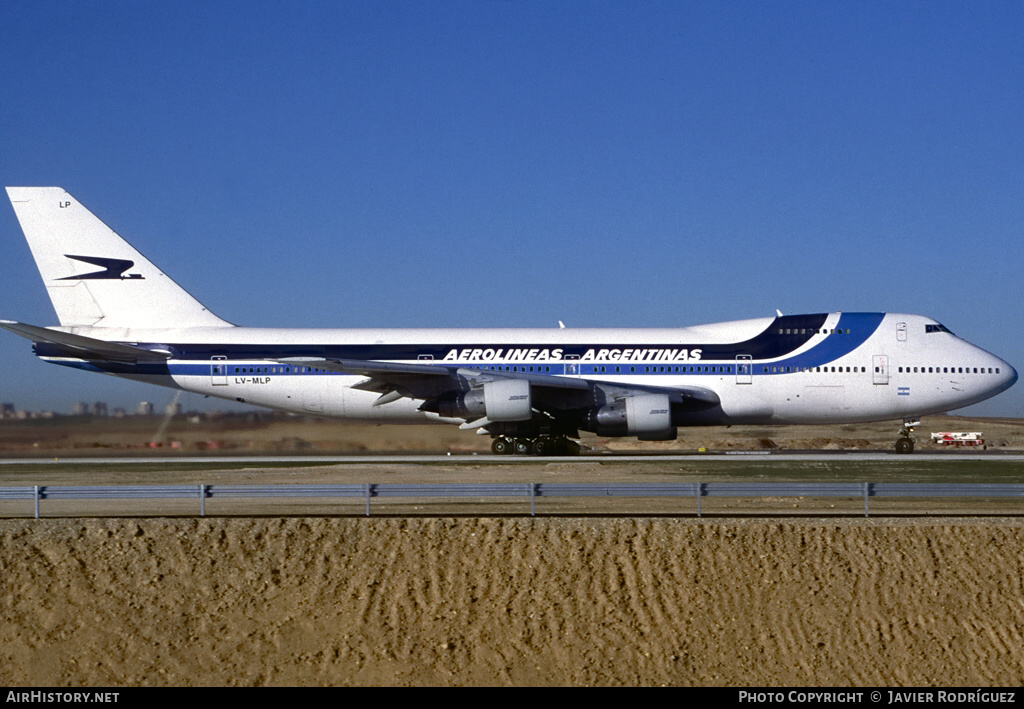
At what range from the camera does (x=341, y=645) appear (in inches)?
508

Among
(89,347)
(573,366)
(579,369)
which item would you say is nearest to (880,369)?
(579,369)

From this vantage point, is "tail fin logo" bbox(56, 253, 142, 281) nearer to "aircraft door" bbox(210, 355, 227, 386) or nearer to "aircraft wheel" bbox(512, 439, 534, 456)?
"aircraft door" bbox(210, 355, 227, 386)

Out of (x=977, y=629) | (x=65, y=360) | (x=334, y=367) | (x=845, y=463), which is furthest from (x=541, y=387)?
(x=977, y=629)

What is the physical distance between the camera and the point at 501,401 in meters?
31.1

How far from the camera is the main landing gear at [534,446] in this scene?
33.0 m

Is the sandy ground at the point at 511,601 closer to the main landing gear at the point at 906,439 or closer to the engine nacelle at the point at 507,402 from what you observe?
the engine nacelle at the point at 507,402

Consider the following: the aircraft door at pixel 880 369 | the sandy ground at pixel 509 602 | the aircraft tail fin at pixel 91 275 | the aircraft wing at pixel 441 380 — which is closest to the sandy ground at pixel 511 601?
the sandy ground at pixel 509 602

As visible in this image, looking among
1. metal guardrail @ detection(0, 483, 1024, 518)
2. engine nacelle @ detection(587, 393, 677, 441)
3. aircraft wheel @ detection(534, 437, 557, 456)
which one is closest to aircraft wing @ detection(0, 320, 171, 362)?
aircraft wheel @ detection(534, 437, 557, 456)

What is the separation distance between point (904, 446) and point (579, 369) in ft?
35.3

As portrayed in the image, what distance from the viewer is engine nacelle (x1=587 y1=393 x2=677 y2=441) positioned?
3145cm

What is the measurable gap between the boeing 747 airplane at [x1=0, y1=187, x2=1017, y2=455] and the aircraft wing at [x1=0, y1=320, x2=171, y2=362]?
60 mm

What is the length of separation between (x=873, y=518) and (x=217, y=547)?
982cm
